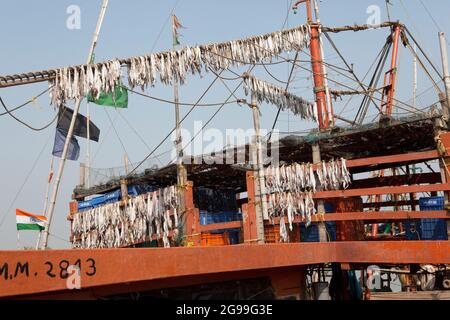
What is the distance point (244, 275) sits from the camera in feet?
25.2

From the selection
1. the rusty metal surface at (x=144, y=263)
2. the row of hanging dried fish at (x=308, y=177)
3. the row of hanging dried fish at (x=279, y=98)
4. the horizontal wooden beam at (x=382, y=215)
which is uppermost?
the row of hanging dried fish at (x=279, y=98)

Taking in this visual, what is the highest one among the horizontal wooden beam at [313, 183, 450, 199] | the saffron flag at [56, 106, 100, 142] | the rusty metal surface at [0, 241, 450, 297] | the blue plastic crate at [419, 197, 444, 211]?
the saffron flag at [56, 106, 100, 142]

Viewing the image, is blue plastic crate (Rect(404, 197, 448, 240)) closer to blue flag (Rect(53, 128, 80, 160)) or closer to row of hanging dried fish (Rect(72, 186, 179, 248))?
row of hanging dried fish (Rect(72, 186, 179, 248))

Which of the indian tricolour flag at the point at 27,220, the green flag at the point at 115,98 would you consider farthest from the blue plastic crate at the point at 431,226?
the indian tricolour flag at the point at 27,220

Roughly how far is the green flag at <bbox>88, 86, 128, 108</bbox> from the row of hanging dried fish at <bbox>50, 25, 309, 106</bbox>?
Result: 233 mm

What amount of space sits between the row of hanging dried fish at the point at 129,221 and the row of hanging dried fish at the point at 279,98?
5.54 metres

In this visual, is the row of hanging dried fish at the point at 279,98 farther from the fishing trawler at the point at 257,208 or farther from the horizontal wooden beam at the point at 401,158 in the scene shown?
the horizontal wooden beam at the point at 401,158

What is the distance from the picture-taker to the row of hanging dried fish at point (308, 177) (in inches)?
577

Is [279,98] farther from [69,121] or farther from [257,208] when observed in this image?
[69,121]

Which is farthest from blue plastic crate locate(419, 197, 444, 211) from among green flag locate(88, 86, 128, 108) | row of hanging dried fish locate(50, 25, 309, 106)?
green flag locate(88, 86, 128, 108)

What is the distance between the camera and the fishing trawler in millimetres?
5957

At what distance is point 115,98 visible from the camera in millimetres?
11859

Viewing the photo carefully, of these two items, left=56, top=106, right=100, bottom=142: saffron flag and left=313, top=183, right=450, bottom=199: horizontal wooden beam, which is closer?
left=56, top=106, right=100, bottom=142: saffron flag
